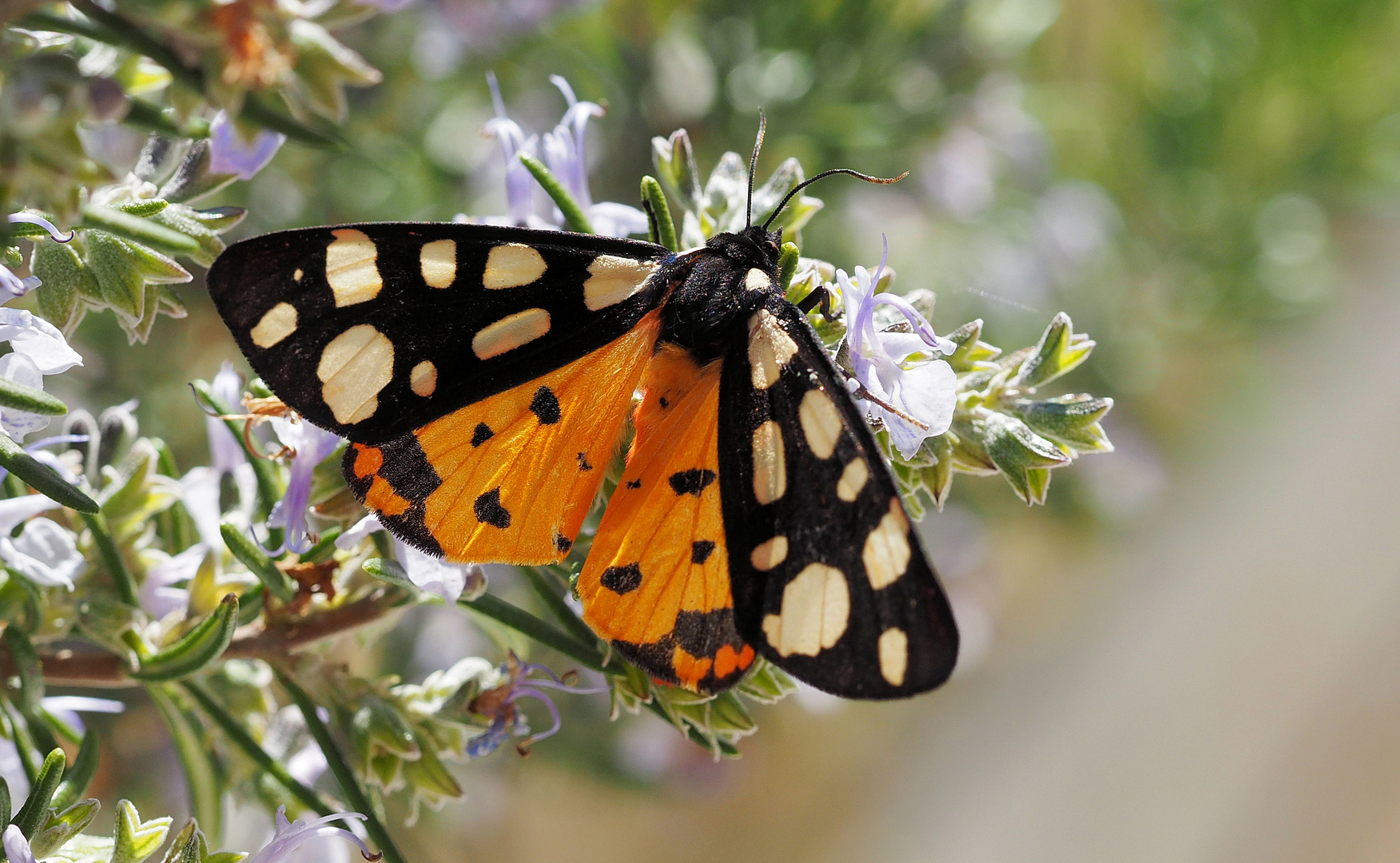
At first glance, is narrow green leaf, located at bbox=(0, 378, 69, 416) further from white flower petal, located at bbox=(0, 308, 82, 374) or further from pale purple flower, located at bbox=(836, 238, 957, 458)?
pale purple flower, located at bbox=(836, 238, 957, 458)

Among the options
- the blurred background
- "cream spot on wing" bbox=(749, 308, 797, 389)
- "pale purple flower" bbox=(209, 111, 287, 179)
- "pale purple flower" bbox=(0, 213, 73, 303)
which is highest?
"pale purple flower" bbox=(209, 111, 287, 179)

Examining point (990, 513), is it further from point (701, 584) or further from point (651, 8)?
point (701, 584)

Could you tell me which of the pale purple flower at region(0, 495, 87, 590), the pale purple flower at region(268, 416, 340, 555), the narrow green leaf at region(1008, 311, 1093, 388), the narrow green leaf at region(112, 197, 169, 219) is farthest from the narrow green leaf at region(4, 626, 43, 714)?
the narrow green leaf at region(1008, 311, 1093, 388)

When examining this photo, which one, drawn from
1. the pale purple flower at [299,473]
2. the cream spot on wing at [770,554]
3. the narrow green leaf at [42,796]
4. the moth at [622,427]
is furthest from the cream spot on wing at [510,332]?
the narrow green leaf at [42,796]

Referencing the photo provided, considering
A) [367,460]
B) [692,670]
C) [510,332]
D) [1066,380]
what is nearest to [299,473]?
[367,460]

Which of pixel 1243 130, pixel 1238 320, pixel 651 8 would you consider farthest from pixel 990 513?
pixel 651 8

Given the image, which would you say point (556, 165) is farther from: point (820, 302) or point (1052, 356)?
point (1052, 356)
